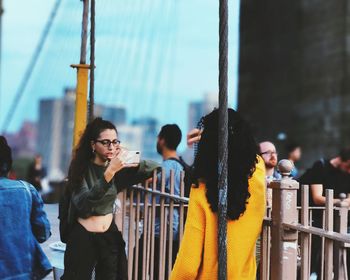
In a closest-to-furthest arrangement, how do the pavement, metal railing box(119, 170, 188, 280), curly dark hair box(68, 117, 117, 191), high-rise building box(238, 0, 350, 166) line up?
curly dark hair box(68, 117, 117, 191) < metal railing box(119, 170, 188, 280) < the pavement < high-rise building box(238, 0, 350, 166)

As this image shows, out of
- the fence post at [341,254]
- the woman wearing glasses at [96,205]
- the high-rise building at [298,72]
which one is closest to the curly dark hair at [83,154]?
the woman wearing glasses at [96,205]

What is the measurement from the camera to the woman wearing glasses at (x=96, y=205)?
3.90 m

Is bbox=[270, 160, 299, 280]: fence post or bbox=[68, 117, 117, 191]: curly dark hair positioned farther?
bbox=[68, 117, 117, 191]: curly dark hair

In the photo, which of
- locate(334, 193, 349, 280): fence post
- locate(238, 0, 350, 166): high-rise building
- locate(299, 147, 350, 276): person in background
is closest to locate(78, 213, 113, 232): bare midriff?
locate(334, 193, 349, 280): fence post

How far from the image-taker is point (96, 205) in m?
3.91

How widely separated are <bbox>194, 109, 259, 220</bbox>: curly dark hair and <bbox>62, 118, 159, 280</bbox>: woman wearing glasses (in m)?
0.93

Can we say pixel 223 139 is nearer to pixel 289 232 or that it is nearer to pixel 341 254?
pixel 289 232

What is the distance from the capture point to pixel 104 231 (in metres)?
4.00

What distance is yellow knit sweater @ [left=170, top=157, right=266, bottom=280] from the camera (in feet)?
9.63

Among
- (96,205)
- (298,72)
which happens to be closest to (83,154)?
(96,205)

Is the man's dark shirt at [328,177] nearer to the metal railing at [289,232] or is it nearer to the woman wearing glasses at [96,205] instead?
the woman wearing glasses at [96,205]

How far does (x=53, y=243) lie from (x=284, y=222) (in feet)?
8.45

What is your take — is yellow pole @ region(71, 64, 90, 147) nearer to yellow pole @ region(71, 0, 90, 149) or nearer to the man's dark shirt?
yellow pole @ region(71, 0, 90, 149)

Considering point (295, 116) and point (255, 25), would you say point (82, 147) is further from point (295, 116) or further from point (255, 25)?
point (255, 25)
